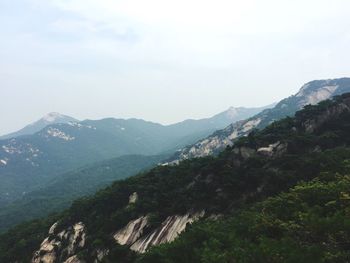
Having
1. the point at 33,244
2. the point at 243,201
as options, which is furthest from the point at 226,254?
the point at 33,244

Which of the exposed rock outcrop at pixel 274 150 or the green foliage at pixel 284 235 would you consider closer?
Answer: the green foliage at pixel 284 235

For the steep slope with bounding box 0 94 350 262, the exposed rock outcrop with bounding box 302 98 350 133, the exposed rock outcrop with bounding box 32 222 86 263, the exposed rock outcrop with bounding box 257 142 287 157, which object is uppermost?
the exposed rock outcrop with bounding box 302 98 350 133

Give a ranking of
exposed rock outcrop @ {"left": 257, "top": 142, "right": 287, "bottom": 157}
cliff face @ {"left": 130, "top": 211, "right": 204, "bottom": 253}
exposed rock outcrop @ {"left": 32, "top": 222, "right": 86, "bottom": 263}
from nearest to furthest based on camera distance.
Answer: cliff face @ {"left": 130, "top": 211, "right": 204, "bottom": 253} → exposed rock outcrop @ {"left": 32, "top": 222, "right": 86, "bottom": 263} → exposed rock outcrop @ {"left": 257, "top": 142, "right": 287, "bottom": 157}

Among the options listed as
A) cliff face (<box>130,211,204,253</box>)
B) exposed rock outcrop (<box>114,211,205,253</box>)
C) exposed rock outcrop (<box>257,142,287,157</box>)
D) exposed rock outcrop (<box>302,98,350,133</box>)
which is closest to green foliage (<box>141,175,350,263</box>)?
cliff face (<box>130,211,204,253</box>)

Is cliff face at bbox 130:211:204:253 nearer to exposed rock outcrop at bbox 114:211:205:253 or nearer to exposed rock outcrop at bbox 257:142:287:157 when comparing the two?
exposed rock outcrop at bbox 114:211:205:253

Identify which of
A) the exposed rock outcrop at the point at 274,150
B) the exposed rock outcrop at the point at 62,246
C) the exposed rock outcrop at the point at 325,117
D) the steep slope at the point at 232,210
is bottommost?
the exposed rock outcrop at the point at 62,246

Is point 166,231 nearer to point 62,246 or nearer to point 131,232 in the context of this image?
point 131,232

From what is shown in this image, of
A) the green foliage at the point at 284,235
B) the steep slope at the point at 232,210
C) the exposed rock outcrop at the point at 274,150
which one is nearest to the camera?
the green foliage at the point at 284,235

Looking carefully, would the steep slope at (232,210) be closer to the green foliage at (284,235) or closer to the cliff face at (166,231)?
the green foliage at (284,235)

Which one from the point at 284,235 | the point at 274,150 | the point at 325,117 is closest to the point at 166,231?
the point at 274,150

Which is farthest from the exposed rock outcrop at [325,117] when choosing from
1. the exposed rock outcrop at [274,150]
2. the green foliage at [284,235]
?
the green foliage at [284,235]
